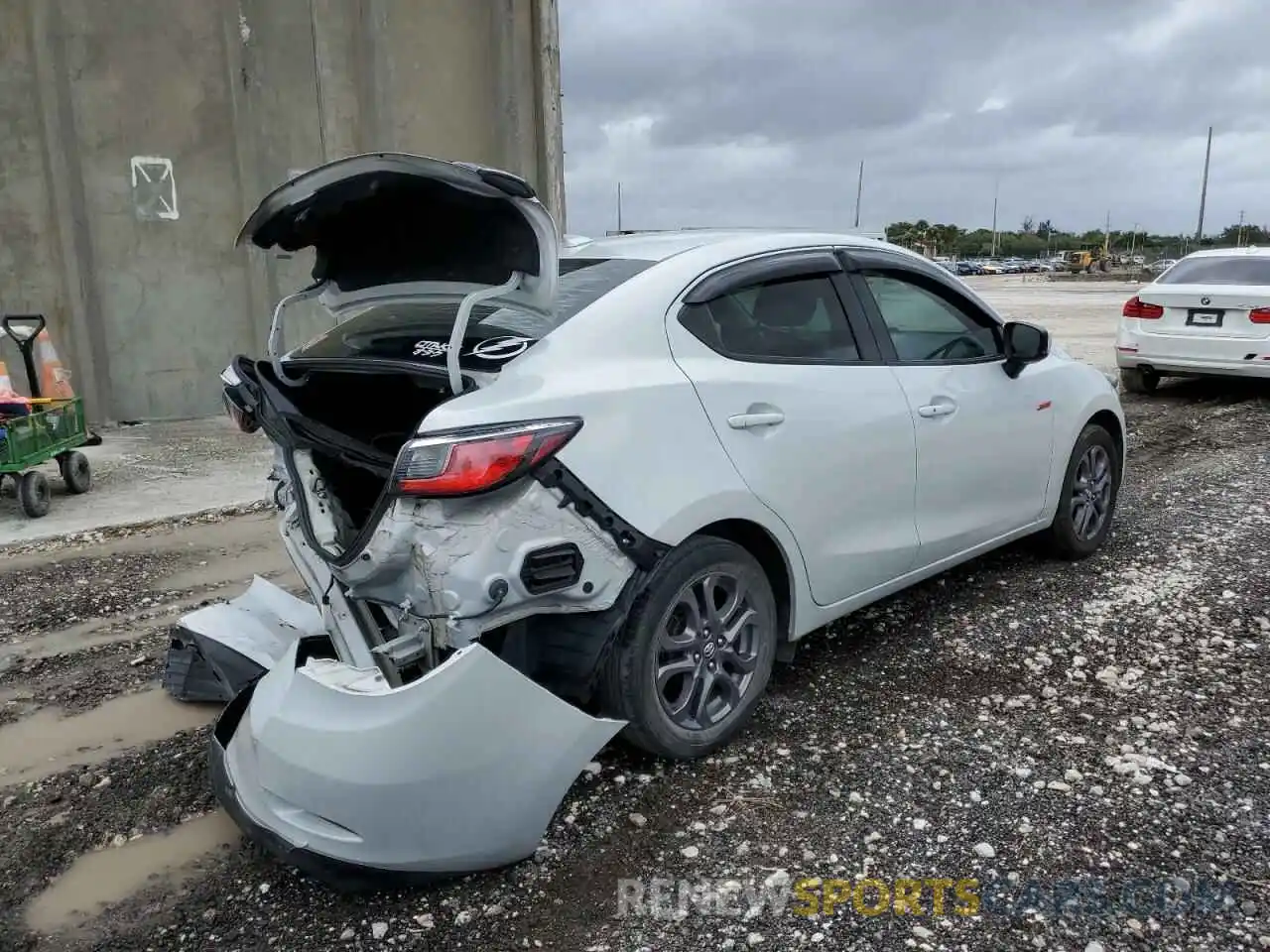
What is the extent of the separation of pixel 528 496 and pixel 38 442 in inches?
202

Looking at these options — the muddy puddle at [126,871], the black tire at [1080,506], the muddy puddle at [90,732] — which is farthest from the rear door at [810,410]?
the muddy puddle at [90,732]

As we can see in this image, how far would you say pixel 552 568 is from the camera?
2756mm

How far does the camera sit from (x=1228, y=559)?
204 inches

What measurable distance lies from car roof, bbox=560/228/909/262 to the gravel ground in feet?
5.35

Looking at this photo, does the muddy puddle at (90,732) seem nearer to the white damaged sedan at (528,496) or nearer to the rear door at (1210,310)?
the white damaged sedan at (528,496)

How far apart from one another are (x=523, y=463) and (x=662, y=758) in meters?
1.21

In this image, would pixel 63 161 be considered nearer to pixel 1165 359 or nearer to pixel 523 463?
pixel 523 463

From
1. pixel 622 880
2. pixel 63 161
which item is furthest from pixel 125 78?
pixel 622 880

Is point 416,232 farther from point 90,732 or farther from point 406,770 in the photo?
point 90,732

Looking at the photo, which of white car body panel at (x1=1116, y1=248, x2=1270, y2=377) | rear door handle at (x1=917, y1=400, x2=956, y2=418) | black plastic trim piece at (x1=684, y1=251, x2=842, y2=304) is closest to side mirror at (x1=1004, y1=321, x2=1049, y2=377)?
rear door handle at (x1=917, y1=400, x2=956, y2=418)

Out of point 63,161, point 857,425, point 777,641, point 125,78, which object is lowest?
point 777,641

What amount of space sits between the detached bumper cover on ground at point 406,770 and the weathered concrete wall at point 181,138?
7895 millimetres

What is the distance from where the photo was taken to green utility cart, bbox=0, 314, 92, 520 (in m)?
6.23

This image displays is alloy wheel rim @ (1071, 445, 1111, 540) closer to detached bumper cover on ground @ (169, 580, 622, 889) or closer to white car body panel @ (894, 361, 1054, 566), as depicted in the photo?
white car body panel @ (894, 361, 1054, 566)
